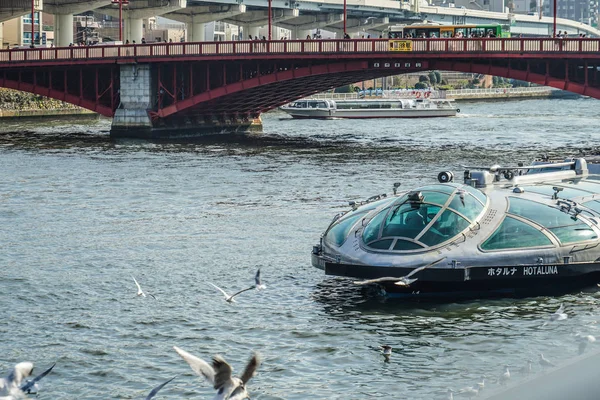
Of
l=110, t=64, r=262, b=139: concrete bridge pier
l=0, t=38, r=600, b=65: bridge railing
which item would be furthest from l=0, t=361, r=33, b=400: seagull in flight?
A: l=110, t=64, r=262, b=139: concrete bridge pier

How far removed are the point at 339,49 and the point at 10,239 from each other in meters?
43.6

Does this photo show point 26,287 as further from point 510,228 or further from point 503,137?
point 503,137

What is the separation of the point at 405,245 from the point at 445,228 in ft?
3.59

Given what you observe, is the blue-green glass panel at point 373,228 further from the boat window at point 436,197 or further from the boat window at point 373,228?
the boat window at point 436,197

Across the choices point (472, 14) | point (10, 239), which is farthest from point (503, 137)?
point (472, 14)

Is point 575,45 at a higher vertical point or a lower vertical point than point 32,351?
higher

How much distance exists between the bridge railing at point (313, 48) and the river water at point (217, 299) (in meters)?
11.6

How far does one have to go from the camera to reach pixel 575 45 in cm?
7481

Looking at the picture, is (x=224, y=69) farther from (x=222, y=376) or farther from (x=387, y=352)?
(x=222, y=376)

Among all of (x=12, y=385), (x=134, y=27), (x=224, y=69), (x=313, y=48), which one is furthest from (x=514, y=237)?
(x=134, y=27)

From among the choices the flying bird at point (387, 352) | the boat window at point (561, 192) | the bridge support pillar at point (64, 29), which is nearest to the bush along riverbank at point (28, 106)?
the bridge support pillar at point (64, 29)

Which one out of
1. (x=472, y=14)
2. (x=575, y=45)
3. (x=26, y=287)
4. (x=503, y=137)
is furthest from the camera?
(x=472, y=14)

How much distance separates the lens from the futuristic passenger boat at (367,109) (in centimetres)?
12256

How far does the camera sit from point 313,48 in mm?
81875
